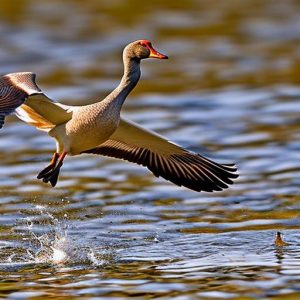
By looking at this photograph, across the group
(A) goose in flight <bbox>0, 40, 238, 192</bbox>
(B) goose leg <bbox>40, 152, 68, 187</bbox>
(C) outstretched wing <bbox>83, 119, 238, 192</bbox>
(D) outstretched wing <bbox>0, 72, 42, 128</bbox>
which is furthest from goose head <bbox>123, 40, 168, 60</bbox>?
(B) goose leg <bbox>40, 152, 68, 187</bbox>

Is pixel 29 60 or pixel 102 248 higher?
pixel 29 60

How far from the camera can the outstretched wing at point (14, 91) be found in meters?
10.4

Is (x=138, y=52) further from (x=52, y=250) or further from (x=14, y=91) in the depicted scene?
(x=52, y=250)

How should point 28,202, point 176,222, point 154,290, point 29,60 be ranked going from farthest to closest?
point 29,60, point 28,202, point 176,222, point 154,290

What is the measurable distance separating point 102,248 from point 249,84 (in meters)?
10.1

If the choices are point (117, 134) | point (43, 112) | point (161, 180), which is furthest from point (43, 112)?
point (161, 180)

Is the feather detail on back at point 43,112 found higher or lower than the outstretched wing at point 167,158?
higher

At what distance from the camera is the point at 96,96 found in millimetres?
20453

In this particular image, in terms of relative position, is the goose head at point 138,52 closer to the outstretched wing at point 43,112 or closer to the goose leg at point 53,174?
the outstretched wing at point 43,112

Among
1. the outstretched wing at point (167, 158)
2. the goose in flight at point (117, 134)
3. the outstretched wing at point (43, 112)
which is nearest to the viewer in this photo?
the goose in flight at point (117, 134)

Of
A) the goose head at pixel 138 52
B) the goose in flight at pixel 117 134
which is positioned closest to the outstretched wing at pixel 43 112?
the goose in flight at pixel 117 134

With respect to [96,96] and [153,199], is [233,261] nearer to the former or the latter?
[153,199]

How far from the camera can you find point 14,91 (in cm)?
1069

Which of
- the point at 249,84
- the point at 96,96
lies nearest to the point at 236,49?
the point at 249,84
